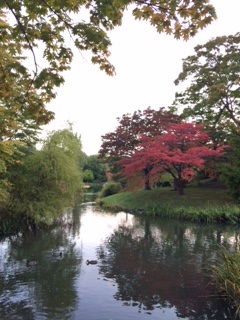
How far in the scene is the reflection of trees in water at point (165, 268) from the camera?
7.86m

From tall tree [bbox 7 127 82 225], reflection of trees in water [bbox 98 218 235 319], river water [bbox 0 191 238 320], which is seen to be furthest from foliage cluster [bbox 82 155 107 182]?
river water [bbox 0 191 238 320]

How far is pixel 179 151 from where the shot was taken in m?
22.7

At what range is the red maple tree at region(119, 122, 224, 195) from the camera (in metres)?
22.2

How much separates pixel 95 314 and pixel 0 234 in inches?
372

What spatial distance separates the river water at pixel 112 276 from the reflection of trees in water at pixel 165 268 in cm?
2

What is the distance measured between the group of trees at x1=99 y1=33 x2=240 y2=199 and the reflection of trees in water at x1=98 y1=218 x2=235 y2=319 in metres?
6.74

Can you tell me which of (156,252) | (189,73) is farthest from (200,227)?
(189,73)

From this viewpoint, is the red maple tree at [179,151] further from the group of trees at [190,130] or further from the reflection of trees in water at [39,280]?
the reflection of trees in water at [39,280]

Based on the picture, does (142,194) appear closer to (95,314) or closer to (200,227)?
(200,227)

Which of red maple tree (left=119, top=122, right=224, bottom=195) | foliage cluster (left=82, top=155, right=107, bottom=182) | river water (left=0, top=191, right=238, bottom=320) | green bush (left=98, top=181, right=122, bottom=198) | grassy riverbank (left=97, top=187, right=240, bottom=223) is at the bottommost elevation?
river water (left=0, top=191, right=238, bottom=320)

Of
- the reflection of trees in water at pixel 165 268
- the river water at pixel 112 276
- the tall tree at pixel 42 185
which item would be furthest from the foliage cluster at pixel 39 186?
the reflection of trees in water at pixel 165 268

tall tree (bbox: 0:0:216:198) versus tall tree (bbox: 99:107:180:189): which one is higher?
tall tree (bbox: 99:107:180:189)

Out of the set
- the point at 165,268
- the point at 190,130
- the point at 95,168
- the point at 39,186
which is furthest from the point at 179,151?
the point at 95,168

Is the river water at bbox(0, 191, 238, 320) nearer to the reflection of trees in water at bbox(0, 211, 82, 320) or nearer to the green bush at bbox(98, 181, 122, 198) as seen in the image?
the reflection of trees in water at bbox(0, 211, 82, 320)
